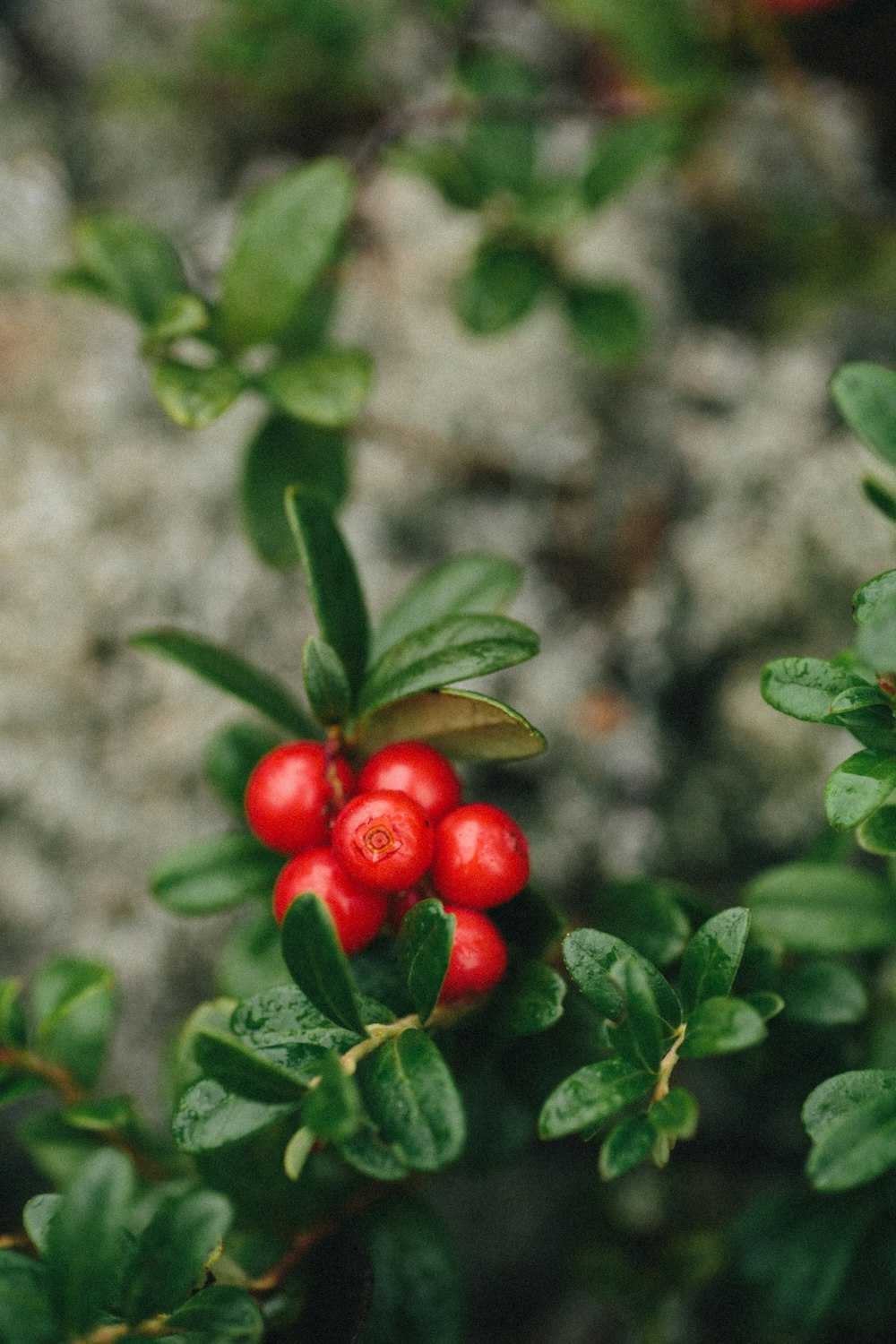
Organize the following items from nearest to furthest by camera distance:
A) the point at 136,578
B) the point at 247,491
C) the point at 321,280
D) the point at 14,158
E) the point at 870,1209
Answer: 1. the point at 870,1209
2. the point at 247,491
3. the point at 136,578
4. the point at 321,280
5. the point at 14,158

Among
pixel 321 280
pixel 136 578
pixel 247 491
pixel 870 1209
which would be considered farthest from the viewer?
pixel 321 280

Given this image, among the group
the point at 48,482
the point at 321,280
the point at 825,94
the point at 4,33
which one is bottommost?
the point at 48,482

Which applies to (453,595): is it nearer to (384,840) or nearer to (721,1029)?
(384,840)

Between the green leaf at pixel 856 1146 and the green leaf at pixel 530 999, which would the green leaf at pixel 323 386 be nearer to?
the green leaf at pixel 530 999

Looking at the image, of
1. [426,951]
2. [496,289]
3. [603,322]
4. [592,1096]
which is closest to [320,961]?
[426,951]

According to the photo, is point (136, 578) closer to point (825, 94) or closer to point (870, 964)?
point (870, 964)

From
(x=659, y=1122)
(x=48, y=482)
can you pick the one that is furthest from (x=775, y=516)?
(x=48, y=482)

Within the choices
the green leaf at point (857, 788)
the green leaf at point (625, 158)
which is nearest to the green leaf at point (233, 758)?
the green leaf at point (857, 788)

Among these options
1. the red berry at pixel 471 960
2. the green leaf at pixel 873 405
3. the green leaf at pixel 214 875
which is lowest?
the red berry at pixel 471 960
